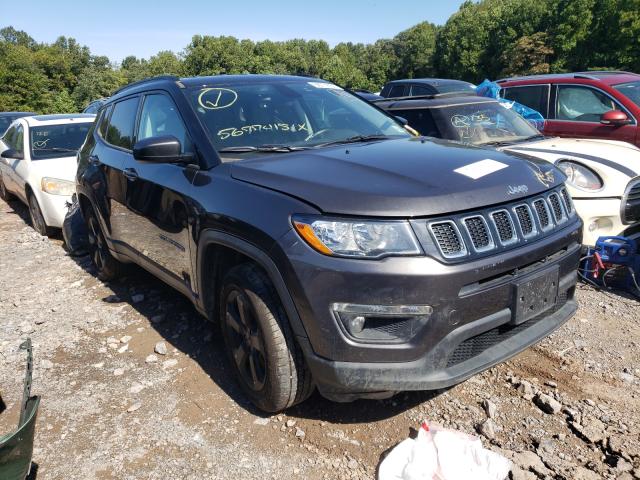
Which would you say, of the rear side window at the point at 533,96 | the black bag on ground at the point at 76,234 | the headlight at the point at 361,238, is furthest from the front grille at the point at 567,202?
the black bag on ground at the point at 76,234

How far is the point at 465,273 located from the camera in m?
2.15

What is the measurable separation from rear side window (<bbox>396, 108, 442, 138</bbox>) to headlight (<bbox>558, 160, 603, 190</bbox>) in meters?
1.34

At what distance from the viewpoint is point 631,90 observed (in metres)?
6.51

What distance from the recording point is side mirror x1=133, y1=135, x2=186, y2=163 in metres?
2.89

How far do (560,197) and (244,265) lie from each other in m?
1.74

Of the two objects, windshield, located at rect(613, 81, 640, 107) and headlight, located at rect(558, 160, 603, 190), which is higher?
windshield, located at rect(613, 81, 640, 107)

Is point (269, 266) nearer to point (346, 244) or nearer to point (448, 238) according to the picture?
point (346, 244)

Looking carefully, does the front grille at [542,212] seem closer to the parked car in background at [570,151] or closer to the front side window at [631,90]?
the parked car in background at [570,151]

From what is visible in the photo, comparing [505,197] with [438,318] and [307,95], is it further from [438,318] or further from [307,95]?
[307,95]

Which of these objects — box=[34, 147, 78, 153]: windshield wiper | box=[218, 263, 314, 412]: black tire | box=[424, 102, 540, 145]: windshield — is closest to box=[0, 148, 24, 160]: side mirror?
box=[34, 147, 78, 153]: windshield wiper

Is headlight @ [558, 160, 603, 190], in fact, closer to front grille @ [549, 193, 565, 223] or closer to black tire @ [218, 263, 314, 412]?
front grille @ [549, 193, 565, 223]

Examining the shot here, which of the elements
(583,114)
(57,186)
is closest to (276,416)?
(57,186)

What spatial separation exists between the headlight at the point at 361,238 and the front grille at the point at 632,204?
3223mm

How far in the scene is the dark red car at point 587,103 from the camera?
6.23 meters
